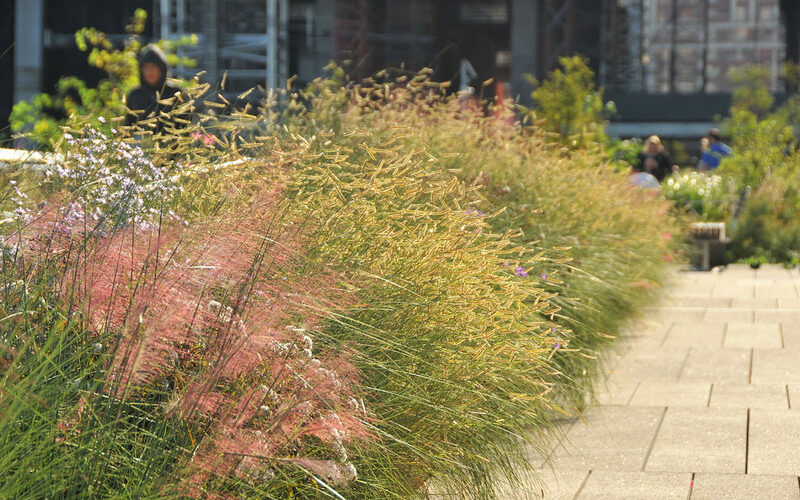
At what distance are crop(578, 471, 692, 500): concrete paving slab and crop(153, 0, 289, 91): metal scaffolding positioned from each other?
119 ft

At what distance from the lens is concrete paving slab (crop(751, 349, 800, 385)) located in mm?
7102

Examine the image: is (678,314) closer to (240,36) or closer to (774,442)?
(774,442)

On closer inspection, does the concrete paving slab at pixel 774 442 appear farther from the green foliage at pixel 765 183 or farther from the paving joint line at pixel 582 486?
the green foliage at pixel 765 183

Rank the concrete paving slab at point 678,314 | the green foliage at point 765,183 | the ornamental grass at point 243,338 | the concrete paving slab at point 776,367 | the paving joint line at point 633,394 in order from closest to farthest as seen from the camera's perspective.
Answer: the ornamental grass at point 243,338 < the paving joint line at point 633,394 < the concrete paving slab at point 776,367 < the concrete paving slab at point 678,314 < the green foliage at point 765,183

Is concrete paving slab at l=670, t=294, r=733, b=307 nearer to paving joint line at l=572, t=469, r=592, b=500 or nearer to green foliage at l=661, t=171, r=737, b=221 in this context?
green foliage at l=661, t=171, r=737, b=221

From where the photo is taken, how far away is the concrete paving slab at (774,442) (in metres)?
4.99

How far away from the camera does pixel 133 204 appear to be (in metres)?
3.71

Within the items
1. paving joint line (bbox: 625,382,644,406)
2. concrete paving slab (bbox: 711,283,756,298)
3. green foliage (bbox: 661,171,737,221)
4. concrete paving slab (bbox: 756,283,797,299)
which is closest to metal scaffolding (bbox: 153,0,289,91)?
green foliage (bbox: 661,171,737,221)

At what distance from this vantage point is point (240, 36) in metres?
41.4

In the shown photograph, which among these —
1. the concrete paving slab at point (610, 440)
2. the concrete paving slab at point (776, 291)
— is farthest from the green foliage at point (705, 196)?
the concrete paving slab at point (610, 440)

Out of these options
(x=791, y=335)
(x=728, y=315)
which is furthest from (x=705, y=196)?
(x=791, y=335)

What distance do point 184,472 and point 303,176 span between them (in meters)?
2.06

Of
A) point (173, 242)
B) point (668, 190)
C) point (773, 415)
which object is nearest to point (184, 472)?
point (173, 242)

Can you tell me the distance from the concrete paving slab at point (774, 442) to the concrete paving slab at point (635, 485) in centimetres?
38
